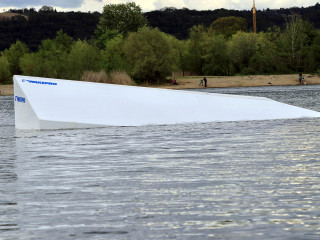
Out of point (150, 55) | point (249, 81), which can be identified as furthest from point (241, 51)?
point (150, 55)

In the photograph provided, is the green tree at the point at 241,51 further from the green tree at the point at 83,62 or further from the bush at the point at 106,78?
the bush at the point at 106,78

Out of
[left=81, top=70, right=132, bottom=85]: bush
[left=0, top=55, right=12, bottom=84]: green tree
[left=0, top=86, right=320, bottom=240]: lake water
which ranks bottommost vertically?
[left=0, top=86, right=320, bottom=240]: lake water

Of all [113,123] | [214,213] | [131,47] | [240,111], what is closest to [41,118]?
[113,123]

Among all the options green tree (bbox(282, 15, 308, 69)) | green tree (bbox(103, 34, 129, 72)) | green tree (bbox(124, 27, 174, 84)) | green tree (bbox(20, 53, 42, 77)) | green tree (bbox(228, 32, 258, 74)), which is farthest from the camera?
green tree (bbox(228, 32, 258, 74))

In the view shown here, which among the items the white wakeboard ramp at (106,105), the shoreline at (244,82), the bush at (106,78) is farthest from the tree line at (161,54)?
the white wakeboard ramp at (106,105)

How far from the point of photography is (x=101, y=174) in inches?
496

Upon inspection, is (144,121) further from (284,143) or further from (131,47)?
(131,47)

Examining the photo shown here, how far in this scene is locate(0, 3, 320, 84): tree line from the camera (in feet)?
336

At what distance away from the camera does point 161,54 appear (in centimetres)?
10331

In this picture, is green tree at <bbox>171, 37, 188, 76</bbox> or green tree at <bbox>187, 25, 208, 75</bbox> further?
green tree at <bbox>171, 37, 188, 76</bbox>

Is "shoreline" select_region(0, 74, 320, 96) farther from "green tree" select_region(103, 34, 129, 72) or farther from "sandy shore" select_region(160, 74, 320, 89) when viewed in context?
"green tree" select_region(103, 34, 129, 72)

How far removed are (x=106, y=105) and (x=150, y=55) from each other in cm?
8039

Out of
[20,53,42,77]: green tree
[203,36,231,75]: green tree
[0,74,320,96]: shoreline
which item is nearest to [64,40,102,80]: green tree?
[0,74,320,96]: shoreline

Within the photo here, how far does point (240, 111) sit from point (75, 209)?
1704 cm
